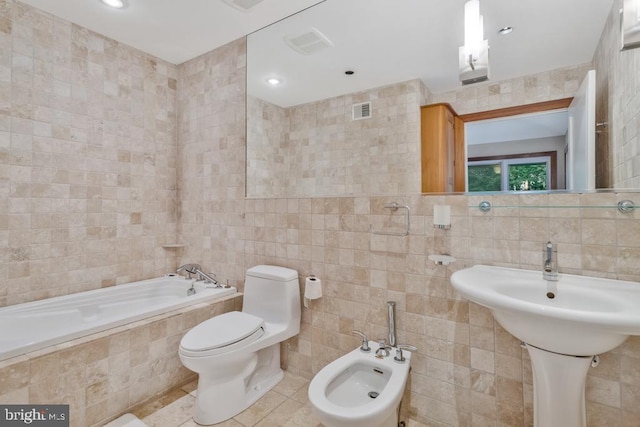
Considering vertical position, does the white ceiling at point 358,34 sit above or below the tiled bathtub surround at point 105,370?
above

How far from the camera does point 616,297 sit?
1.10m

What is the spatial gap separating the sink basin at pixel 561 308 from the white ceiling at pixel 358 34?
96cm

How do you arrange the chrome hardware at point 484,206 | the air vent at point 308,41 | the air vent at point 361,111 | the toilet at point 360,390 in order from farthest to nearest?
the air vent at point 308,41 < the air vent at point 361,111 < the chrome hardware at point 484,206 < the toilet at point 360,390

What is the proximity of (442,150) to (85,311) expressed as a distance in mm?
2636

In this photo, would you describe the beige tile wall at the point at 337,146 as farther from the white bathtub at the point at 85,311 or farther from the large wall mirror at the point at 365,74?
the white bathtub at the point at 85,311

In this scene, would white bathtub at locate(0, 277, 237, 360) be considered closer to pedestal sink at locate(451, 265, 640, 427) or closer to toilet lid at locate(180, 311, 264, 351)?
toilet lid at locate(180, 311, 264, 351)

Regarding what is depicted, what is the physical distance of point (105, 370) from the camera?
1665 millimetres

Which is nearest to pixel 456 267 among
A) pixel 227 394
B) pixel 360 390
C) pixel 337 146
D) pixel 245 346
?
pixel 360 390

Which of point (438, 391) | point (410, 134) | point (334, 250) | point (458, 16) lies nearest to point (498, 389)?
point (438, 391)

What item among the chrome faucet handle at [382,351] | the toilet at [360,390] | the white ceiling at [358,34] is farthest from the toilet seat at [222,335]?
the white ceiling at [358,34]

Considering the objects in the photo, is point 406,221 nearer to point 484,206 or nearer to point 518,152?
point 484,206

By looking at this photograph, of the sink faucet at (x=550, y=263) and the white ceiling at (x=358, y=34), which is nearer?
the sink faucet at (x=550, y=263)

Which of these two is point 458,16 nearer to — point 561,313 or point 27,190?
point 561,313

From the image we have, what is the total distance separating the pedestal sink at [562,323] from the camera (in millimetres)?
930
